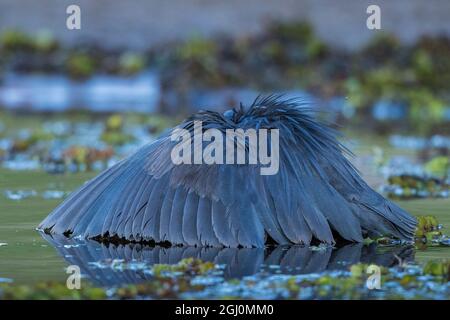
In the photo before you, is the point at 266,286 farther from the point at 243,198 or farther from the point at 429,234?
the point at 429,234

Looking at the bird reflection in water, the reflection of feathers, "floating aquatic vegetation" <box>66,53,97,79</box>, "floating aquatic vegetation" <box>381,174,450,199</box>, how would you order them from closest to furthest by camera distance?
the bird reflection in water
the reflection of feathers
"floating aquatic vegetation" <box>381,174,450,199</box>
"floating aquatic vegetation" <box>66,53,97,79</box>

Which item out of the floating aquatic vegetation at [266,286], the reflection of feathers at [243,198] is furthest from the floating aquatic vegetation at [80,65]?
the floating aquatic vegetation at [266,286]

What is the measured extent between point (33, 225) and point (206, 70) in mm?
10725

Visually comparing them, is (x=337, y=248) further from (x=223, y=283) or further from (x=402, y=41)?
(x=402, y=41)

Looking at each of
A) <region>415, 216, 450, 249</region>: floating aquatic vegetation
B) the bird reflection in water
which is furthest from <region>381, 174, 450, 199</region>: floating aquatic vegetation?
the bird reflection in water

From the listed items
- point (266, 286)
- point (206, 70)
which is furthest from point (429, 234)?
point (206, 70)

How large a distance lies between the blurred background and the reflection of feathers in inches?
164

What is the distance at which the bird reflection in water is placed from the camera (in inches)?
262

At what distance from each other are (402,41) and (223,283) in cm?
1389

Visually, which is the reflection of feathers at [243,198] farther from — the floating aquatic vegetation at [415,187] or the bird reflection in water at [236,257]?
the floating aquatic vegetation at [415,187]

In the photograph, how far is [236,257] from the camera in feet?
22.7

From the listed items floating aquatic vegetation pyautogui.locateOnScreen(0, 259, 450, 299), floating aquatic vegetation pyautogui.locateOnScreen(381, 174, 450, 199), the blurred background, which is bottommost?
floating aquatic vegetation pyautogui.locateOnScreen(0, 259, 450, 299)

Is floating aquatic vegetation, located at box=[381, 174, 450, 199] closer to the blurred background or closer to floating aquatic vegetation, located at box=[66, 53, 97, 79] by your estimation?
the blurred background

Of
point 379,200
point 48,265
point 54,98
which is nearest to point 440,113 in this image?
point 54,98
